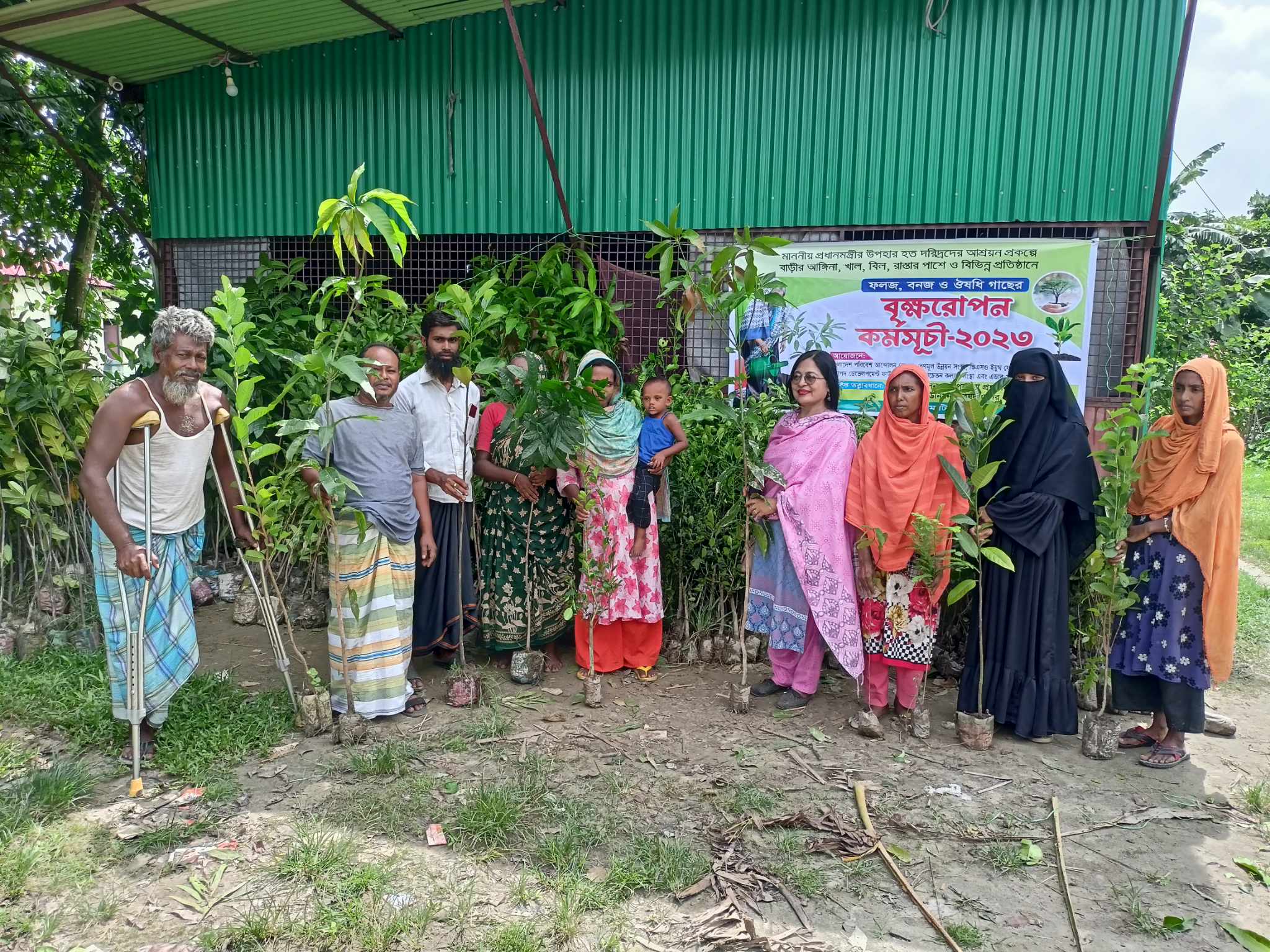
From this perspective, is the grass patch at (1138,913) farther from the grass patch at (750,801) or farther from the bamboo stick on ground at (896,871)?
the grass patch at (750,801)

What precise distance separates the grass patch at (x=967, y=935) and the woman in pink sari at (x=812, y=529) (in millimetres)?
1473

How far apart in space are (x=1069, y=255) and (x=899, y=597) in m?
2.38

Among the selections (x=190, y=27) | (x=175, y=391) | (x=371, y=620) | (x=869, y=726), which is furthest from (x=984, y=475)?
(x=190, y=27)

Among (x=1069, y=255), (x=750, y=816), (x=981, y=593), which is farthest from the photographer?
(x=1069, y=255)

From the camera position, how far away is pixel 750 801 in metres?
3.26

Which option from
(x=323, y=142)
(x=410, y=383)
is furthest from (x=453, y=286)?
(x=323, y=142)

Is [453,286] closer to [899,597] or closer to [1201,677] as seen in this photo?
[899,597]

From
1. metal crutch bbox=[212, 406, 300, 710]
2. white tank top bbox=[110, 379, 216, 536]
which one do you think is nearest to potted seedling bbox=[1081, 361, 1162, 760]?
metal crutch bbox=[212, 406, 300, 710]

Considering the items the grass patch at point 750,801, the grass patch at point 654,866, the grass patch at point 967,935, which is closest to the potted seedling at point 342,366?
the grass patch at point 654,866

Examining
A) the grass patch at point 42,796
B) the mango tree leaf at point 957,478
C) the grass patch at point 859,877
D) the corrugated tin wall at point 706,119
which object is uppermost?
the corrugated tin wall at point 706,119

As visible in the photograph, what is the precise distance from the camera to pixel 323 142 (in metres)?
6.30

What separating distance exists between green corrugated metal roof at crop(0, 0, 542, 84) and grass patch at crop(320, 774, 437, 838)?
4560 mm

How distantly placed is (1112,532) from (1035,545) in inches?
11.9

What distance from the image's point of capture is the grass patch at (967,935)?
8.25ft
